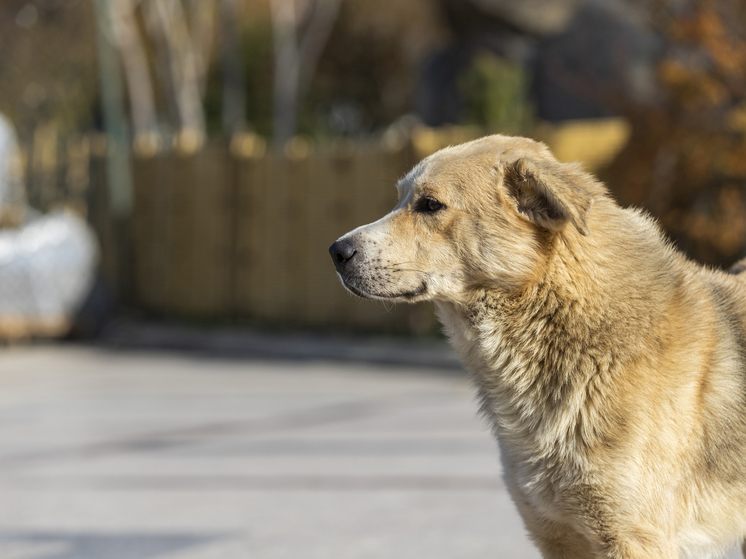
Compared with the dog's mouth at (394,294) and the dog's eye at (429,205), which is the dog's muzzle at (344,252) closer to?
the dog's mouth at (394,294)

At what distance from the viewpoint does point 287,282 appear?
51.1 ft

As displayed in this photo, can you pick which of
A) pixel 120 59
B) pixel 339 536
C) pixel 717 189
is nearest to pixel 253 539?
pixel 339 536

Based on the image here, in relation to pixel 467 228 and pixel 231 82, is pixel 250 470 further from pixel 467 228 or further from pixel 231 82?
pixel 231 82

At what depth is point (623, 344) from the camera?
3482mm

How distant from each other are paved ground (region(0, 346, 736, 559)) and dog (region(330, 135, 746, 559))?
1.76 m

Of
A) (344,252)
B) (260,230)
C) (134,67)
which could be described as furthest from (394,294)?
(134,67)

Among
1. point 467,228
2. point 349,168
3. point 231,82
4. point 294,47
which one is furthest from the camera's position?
point 231,82

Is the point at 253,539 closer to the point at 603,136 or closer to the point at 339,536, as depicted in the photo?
the point at 339,536

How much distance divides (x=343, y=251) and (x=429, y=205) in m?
0.41

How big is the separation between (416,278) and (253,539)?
7.82 ft

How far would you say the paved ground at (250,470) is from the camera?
544cm

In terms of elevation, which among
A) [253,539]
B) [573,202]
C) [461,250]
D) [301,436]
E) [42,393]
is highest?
[573,202]

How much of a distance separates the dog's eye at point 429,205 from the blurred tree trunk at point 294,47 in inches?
1115

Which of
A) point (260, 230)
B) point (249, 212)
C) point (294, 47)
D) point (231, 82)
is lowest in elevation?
point (260, 230)
